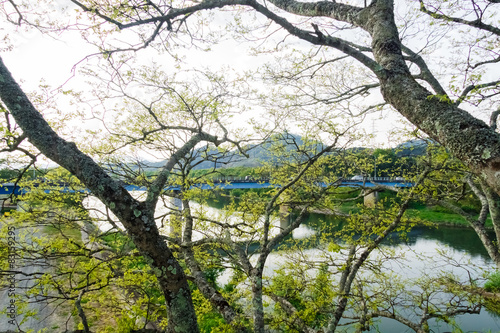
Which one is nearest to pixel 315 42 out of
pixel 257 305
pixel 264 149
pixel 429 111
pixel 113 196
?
pixel 429 111

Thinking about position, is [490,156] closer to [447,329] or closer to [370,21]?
[370,21]

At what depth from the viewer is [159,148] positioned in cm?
560

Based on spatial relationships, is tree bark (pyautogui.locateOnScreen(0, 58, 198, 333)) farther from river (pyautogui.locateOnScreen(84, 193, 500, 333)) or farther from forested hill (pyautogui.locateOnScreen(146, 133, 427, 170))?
river (pyautogui.locateOnScreen(84, 193, 500, 333))

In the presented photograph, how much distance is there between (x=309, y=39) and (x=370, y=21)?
0.57 metres

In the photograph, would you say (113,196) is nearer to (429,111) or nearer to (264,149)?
(429,111)

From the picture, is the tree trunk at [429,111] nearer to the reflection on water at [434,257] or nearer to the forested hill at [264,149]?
the forested hill at [264,149]

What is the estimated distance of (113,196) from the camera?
7.30ft

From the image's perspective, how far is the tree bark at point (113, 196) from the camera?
7.22ft

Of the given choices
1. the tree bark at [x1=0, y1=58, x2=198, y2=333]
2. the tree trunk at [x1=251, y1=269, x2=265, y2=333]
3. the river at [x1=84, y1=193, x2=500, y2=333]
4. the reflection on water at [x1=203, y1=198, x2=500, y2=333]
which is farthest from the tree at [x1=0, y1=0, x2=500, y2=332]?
the reflection on water at [x1=203, y1=198, x2=500, y2=333]

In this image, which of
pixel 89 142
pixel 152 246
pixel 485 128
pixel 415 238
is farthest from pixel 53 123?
pixel 415 238

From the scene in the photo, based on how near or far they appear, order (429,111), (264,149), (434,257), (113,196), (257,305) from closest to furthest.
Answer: (429,111)
(113,196)
(257,305)
(264,149)
(434,257)

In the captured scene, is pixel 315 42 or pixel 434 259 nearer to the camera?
pixel 315 42

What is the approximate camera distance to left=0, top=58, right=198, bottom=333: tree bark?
220 centimetres

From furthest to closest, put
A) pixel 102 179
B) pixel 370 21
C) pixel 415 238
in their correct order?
1. pixel 415 238
2. pixel 370 21
3. pixel 102 179
